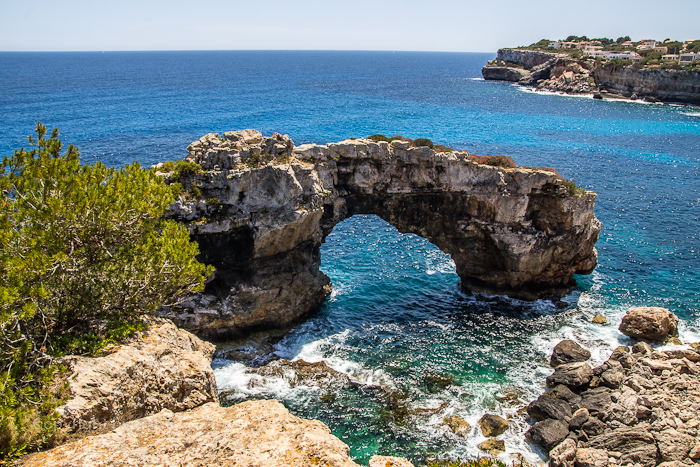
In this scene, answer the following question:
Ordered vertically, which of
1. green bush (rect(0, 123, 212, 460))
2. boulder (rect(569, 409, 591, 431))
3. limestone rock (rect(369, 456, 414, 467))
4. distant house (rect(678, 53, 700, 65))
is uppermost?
distant house (rect(678, 53, 700, 65))

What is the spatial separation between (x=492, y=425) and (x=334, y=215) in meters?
21.1

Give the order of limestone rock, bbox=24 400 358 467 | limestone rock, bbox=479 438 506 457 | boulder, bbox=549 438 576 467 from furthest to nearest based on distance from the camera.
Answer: limestone rock, bbox=479 438 506 457
boulder, bbox=549 438 576 467
limestone rock, bbox=24 400 358 467

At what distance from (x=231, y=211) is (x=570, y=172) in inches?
2371

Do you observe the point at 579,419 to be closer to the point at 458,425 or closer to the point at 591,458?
the point at 591,458

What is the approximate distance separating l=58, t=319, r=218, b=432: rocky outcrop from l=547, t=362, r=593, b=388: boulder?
913 inches

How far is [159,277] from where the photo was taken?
1741cm

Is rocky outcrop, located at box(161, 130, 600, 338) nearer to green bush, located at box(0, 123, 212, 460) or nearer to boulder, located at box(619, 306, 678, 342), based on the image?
boulder, located at box(619, 306, 678, 342)

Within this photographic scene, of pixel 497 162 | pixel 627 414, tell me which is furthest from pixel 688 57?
pixel 627 414

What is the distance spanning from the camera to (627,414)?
84.6 ft

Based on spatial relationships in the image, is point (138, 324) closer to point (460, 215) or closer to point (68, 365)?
point (68, 365)

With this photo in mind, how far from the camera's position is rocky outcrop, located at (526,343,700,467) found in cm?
2317

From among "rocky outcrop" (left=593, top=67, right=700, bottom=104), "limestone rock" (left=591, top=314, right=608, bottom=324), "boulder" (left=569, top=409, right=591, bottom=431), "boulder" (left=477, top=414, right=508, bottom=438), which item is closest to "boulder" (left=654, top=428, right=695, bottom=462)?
"boulder" (left=569, top=409, right=591, bottom=431)

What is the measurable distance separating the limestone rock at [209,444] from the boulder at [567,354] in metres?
23.8

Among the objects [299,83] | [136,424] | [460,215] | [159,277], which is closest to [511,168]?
[460,215]
